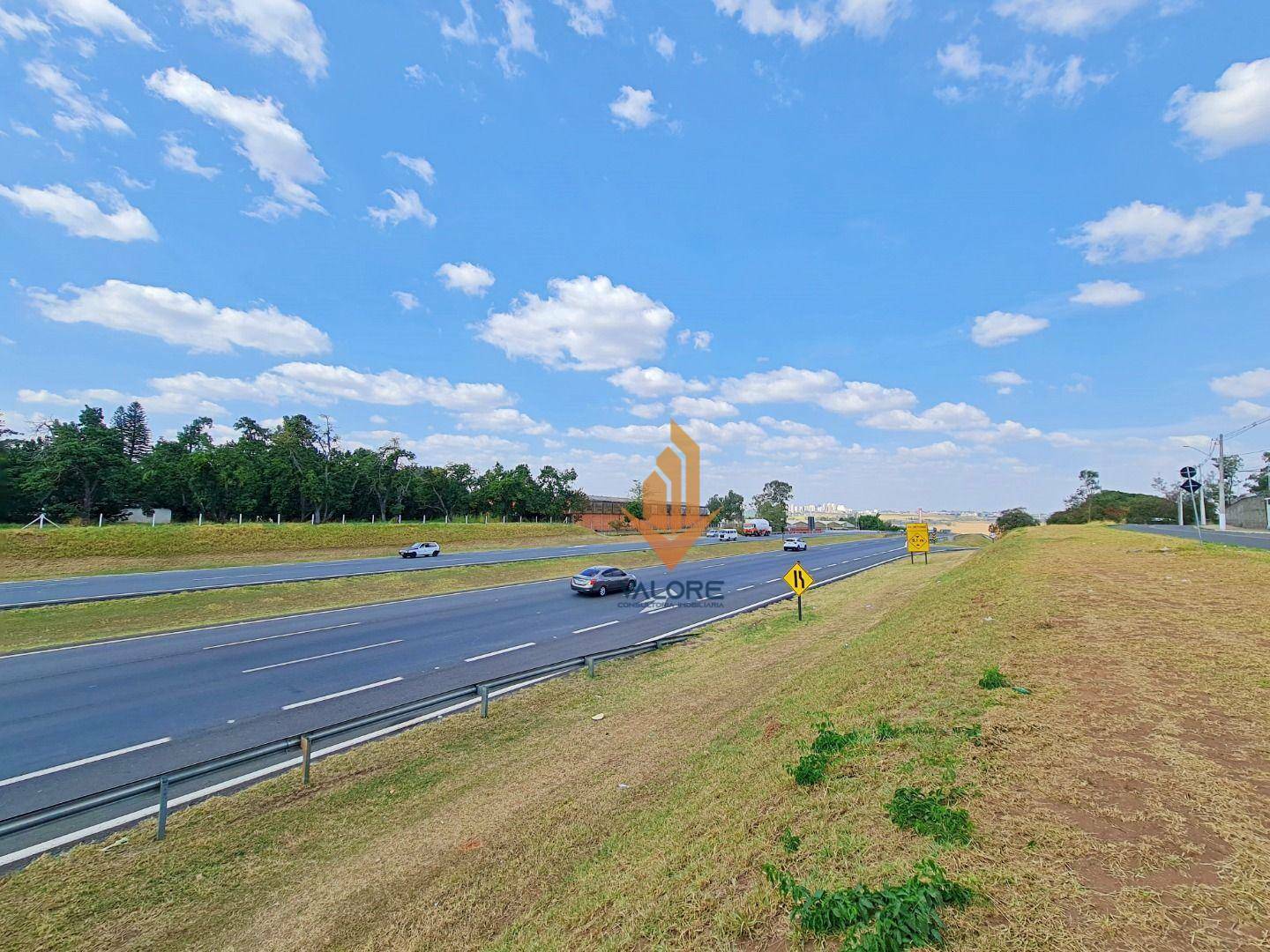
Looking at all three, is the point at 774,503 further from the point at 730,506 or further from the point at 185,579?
the point at 185,579

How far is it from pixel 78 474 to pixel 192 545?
2605 cm

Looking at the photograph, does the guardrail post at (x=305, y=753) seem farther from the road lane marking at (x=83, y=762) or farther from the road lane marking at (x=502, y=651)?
the road lane marking at (x=502, y=651)

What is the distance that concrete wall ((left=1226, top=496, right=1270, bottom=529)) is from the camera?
178ft

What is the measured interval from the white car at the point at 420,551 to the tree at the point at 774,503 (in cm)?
8481

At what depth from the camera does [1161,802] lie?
160 inches

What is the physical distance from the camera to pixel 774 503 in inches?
5133

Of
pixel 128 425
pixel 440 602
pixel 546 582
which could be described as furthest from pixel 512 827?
pixel 128 425

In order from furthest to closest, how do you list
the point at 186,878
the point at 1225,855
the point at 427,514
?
1. the point at 427,514
2. the point at 186,878
3. the point at 1225,855

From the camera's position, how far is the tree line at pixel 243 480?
52250mm

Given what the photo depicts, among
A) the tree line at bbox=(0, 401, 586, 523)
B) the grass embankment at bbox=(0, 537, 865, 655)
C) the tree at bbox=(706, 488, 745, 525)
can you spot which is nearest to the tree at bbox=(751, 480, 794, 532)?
the tree at bbox=(706, 488, 745, 525)

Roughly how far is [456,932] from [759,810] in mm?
2899

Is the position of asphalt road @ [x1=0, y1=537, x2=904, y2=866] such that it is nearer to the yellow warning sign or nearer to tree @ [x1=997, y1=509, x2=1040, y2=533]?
the yellow warning sign

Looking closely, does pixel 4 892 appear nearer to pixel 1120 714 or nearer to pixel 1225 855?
pixel 1225 855

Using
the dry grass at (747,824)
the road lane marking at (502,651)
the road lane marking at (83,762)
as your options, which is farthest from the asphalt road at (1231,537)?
the road lane marking at (83,762)
